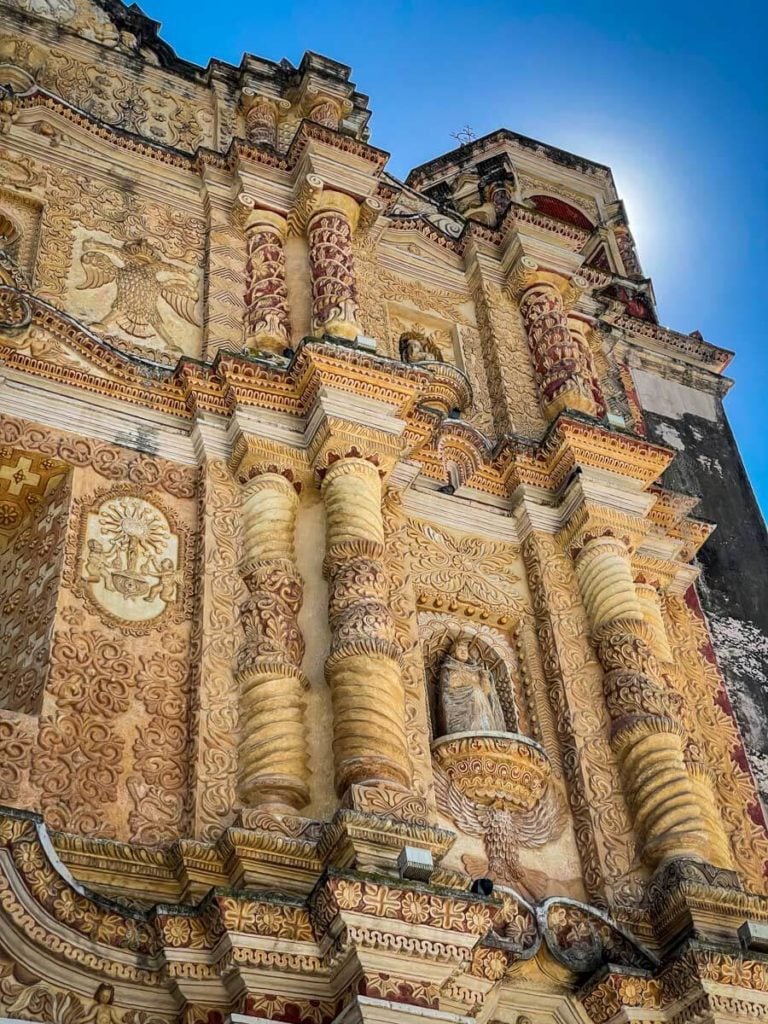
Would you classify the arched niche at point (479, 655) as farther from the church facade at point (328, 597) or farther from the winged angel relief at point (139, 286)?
the winged angel relief at point (139, 286)

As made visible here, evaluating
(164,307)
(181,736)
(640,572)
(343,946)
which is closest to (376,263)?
(164,307)

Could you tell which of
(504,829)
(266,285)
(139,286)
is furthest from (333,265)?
(504,829)

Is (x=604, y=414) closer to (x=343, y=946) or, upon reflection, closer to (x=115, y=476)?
(x=115, y=476)

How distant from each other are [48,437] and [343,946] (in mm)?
4222

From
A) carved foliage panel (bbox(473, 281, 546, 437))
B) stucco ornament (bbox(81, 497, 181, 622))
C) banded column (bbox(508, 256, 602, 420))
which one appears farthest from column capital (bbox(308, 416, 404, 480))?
banded column (bbox(508, 256, 602, 420))

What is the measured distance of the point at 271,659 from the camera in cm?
775

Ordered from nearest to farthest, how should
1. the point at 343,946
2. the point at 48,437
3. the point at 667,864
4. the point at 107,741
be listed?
the point at 343,946 < the point at 107,741 < the point at 667,864 < the point at 48,437

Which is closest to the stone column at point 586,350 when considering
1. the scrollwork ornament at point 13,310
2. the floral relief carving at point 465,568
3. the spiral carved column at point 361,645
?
the floral relief carving at point 465,568

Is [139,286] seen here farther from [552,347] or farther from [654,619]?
[654,619]

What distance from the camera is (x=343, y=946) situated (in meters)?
6.04

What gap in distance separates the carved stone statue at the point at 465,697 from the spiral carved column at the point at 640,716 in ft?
2.83

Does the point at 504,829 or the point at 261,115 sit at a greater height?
the point at 261,115

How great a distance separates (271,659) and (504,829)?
1926 mm

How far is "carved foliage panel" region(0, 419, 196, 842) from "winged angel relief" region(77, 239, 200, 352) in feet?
5.37
